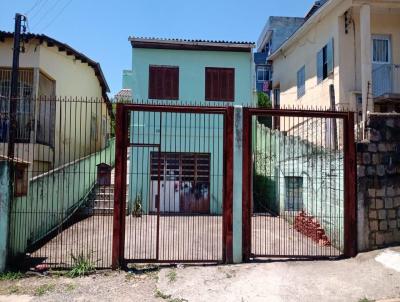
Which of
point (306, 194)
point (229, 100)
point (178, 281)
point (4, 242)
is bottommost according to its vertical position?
point (178, 281)

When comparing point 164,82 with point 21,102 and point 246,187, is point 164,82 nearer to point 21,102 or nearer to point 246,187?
point 21,102

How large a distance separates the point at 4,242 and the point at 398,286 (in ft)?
20.6

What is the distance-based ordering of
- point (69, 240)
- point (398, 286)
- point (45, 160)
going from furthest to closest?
point (45, 160) < point (69, 240) < point (398, 286)

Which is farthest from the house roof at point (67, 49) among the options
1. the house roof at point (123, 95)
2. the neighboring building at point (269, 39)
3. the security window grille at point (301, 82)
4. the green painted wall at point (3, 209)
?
the neighboring building at point (269, 39)

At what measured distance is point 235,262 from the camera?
6770 mm

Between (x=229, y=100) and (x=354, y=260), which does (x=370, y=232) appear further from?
(x=229, y=100)

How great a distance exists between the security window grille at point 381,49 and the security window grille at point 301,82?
3.43 meters

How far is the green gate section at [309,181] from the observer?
8188 mm

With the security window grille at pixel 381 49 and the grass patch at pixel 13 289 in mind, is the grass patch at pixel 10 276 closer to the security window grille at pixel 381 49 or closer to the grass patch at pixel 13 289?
the grass patch at pixel 13 289

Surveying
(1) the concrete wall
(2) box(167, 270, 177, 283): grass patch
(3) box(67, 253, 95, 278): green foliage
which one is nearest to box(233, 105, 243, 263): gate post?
(2) box(167, 270, 177, 283): grass patch

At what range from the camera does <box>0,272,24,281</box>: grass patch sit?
6172mm

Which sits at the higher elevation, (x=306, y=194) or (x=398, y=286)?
(x=306, y=194)

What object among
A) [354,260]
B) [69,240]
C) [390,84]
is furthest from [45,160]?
[390,84]

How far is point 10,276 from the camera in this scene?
20.5ft
